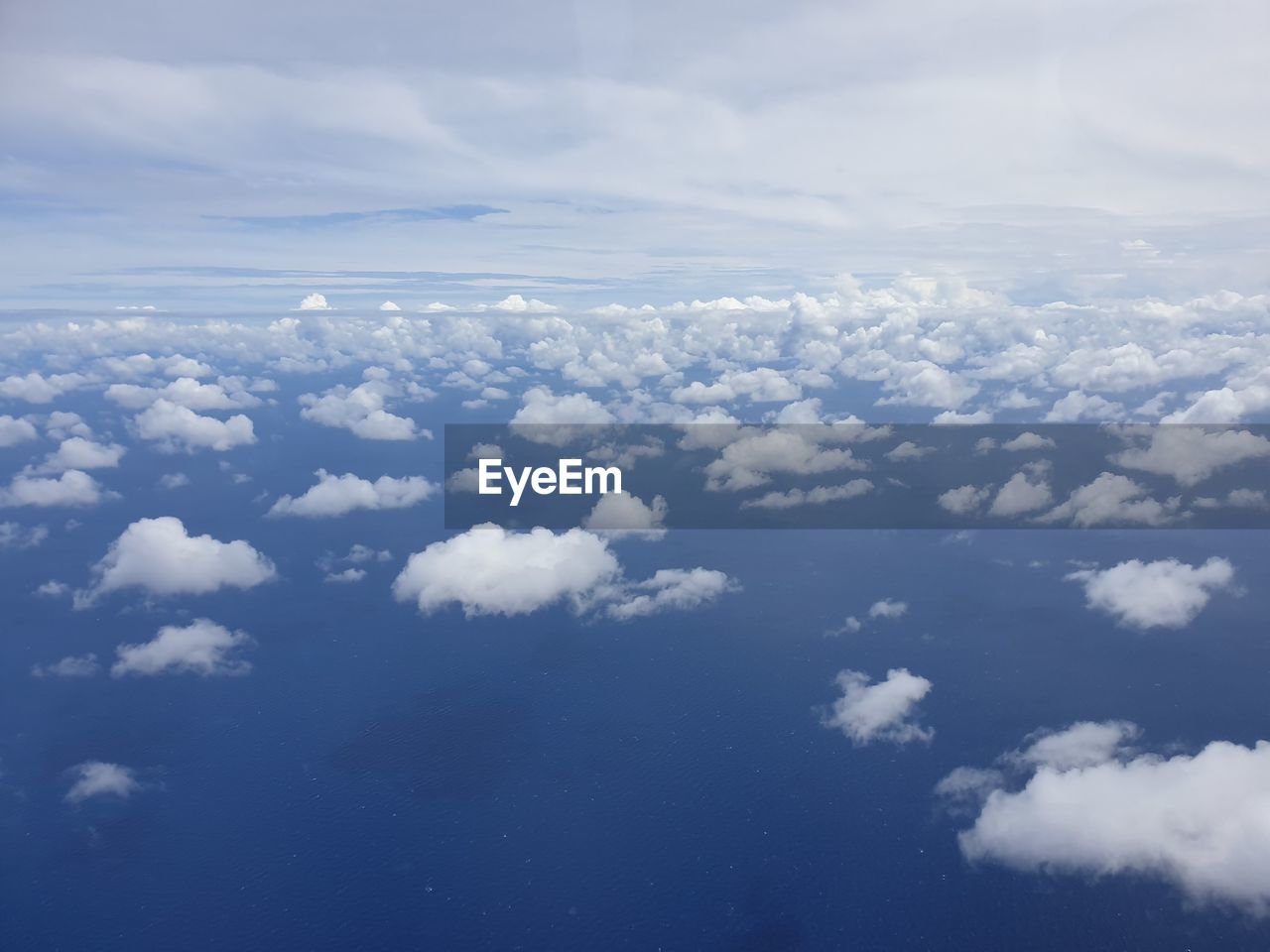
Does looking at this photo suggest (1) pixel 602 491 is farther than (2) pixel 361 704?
Yes

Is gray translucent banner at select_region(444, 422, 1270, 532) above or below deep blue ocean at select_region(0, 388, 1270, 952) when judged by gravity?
above

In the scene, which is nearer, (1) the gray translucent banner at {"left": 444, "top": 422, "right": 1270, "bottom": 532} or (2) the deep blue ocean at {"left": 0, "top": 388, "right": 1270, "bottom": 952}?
(2) the deep blue ocean at {"left": 0, "top": 388, "right": 1270, "bottom": 952}

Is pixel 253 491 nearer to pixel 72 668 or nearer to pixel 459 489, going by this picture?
pixel 459 489

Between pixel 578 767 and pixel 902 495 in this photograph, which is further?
pixel 902 495

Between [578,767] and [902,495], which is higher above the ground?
[902,495]

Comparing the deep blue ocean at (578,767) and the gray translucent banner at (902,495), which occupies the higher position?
the gray translucent banner at (902,495)

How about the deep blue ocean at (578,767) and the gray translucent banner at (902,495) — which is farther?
the gray translucent banner at (902,495)

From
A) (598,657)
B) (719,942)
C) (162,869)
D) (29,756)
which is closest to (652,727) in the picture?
(598,657)

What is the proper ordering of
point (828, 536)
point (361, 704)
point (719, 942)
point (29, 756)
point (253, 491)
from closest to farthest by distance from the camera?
point (719, 942) < point (29, 756) < point (361, 704) < point (828, 536) < point (253, 491)
